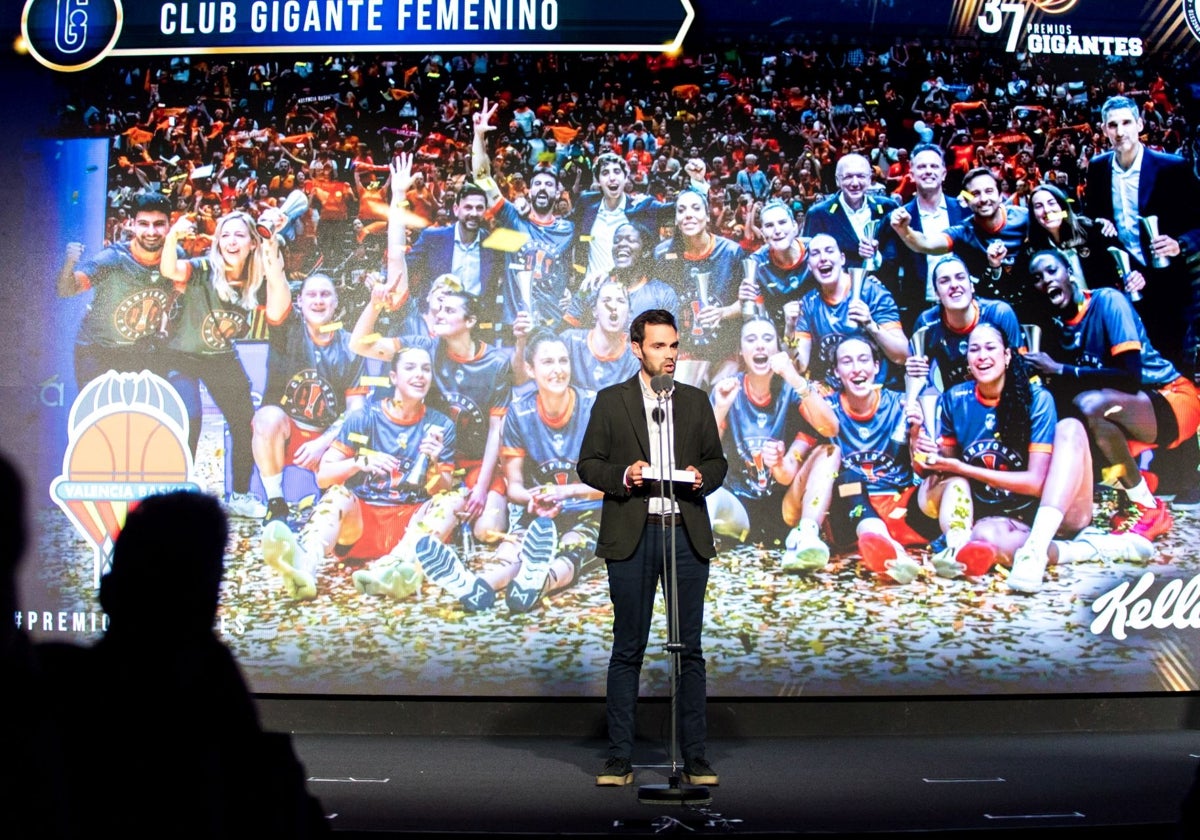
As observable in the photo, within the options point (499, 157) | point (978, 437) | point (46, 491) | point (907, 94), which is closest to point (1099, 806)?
point (978, 437)

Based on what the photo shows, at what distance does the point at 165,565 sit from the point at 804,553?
11.5ft

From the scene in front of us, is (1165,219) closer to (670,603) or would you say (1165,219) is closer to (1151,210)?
(1151,210)

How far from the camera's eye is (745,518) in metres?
4.67

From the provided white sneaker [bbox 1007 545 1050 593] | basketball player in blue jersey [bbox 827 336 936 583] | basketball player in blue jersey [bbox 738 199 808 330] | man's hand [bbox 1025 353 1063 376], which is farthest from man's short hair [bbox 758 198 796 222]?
white sneaker [bbox 1007 545 1050 593]

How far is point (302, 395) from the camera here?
15.6ft

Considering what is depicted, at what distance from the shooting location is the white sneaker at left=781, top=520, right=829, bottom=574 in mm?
4652

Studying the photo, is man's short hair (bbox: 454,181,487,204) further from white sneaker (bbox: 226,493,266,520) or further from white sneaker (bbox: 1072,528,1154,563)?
white sneaker (bbox: 1072,528,1154,563)

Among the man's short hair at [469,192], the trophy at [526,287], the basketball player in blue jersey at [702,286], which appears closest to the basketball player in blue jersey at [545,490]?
the trophy at [526,287]

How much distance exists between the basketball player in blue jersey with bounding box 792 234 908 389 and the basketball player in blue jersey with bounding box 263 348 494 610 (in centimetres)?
140

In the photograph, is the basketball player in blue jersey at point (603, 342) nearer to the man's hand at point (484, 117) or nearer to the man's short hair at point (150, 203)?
the man's hand at point (484, 117)

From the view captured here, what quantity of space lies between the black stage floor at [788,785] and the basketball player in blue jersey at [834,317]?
140 cm

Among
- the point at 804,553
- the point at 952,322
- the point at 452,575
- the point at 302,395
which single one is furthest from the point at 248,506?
the point at 952,322

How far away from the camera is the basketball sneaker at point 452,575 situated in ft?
15.3

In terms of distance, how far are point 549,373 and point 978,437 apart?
165 cm
